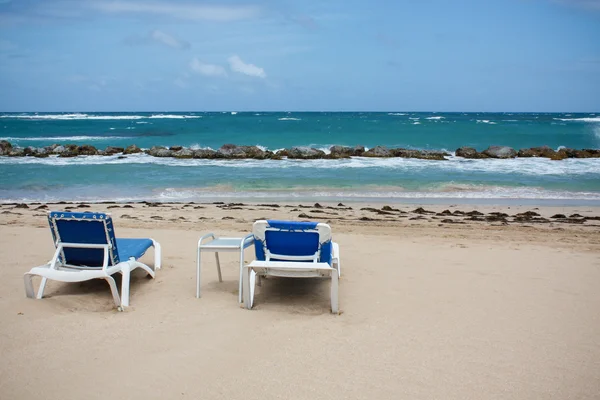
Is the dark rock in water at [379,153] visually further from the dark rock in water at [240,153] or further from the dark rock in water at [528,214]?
the dark rock in water at [528,214]

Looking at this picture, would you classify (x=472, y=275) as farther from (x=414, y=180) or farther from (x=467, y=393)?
(x=414, y=180)

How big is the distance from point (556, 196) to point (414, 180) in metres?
4.42

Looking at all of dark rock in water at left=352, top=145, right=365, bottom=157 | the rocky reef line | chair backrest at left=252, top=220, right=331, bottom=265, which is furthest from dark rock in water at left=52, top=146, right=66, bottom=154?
chair backrest at left=252, top=220, right=331, bottom=265

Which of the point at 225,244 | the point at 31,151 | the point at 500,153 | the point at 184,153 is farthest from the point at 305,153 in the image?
the point at 225,244

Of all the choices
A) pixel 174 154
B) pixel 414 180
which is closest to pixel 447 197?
pixel 414 180

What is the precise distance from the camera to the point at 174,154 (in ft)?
85.6

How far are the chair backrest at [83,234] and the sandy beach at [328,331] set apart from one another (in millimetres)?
383

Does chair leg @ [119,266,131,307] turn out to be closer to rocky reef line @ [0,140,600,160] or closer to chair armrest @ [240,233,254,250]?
chair armrest @ [240,233,254,250]

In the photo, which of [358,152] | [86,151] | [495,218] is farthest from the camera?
[86,151]

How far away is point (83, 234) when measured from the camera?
4754 mm

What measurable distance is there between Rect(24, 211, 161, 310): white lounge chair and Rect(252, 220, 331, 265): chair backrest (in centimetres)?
136

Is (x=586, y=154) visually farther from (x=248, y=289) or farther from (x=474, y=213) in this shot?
(x=248, y=289)

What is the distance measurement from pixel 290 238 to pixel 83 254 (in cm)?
203

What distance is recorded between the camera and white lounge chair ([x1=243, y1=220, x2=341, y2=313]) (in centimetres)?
463
